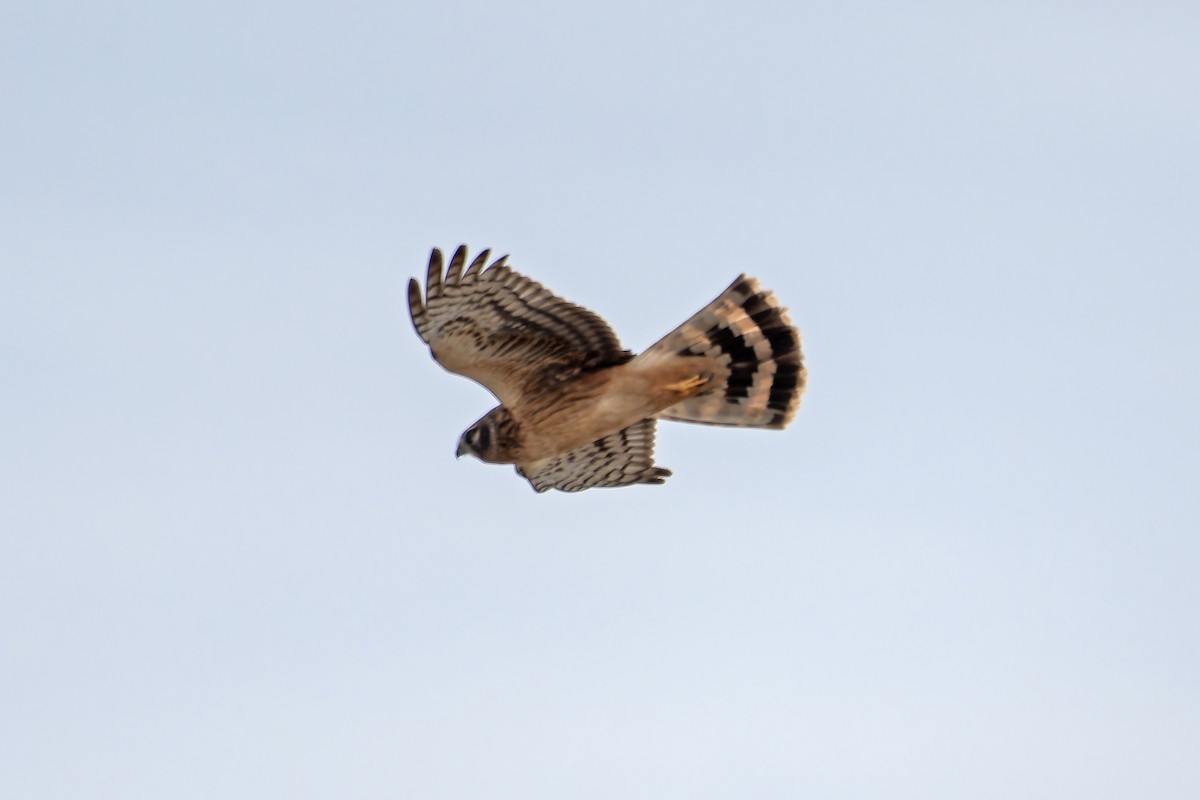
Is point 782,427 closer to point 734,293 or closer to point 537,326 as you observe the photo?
point 734,293

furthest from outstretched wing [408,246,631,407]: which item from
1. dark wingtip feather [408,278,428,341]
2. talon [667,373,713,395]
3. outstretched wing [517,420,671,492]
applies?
outstretched wing [517,420,671,492]

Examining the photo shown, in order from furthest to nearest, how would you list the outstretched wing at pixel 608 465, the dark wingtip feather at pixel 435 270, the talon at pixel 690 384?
the outstretched wing at pixel 608 465
the talon at pixel 690 384
the dark wingtip feather at pixel 435 270

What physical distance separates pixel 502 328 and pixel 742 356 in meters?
1.91

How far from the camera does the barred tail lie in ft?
47.7

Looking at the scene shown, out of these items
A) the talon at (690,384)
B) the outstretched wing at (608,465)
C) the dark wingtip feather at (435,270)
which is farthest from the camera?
the outstretched wing at (608,465)

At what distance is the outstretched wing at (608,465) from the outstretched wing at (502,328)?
128 centimetres

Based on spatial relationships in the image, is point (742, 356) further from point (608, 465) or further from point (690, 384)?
point (608, 465)

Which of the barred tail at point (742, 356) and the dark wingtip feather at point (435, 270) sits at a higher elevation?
the dark wingtip feather at point (435, 270)

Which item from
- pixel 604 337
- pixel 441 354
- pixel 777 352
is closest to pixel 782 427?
pixel 777 352

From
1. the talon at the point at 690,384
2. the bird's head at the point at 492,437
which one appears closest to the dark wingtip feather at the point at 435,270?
the bird's head at the point at 492,437

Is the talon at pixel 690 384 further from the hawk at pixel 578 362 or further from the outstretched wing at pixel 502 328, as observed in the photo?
the outstretched wing at pixel 502 328

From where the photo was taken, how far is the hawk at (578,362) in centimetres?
1378

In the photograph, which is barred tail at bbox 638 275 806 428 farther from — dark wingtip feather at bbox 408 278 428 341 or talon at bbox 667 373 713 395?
dark wingtip feather at bbox 408 278 428 341

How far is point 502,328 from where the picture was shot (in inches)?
551
